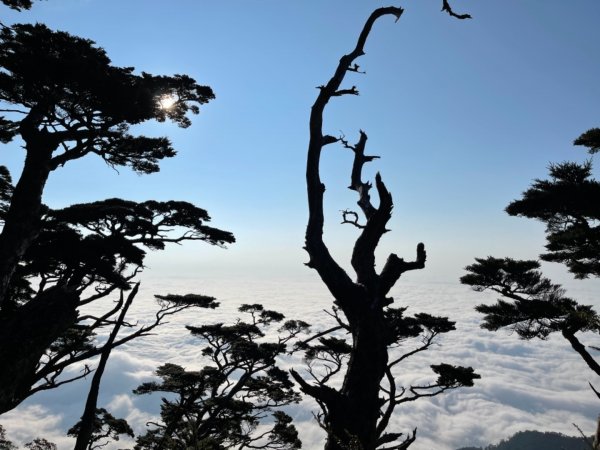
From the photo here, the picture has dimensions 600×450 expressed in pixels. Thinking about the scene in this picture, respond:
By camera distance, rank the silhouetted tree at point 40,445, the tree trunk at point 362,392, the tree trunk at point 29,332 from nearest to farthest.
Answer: the tree trunk at point 29,332, the tree trunk at point 362,392, the silhouetted tree at point 40,445

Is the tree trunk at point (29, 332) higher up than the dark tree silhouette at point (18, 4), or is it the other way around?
the dark tree silhouette at point (18, 4)

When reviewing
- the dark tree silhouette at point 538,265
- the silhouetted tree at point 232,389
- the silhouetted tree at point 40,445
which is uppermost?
the dark tree silhouette at point 538,265

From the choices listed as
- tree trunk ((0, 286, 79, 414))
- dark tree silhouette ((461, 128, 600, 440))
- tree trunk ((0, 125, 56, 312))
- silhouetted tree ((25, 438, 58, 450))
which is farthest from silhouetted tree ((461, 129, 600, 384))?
silhouetted tree ((25, 438, 58, 450))

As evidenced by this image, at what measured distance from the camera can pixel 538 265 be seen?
12.0m

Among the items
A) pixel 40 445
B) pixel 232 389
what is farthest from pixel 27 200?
pixel 232 389

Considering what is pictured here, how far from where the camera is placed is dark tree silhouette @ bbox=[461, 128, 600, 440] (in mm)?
9469

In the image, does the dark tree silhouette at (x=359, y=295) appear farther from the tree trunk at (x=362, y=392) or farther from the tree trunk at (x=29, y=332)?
the tree trunk at (x=29, y=332)

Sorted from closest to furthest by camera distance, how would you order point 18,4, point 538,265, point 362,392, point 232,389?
point 362,392
point 18,4
point 538,265
point 232,389

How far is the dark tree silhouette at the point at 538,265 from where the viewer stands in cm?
947

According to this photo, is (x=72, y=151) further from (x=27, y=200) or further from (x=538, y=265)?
(x=538, y=265)

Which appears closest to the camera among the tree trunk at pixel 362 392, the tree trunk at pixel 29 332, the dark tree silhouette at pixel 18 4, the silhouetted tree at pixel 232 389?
the tree trunk at pixel 29 332

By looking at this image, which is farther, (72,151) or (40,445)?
(40,445)

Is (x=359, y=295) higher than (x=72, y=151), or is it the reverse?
(x=72, y=151)

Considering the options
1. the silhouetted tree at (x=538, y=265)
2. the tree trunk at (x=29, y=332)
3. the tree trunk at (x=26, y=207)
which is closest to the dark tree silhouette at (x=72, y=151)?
the tree trunk at (x=26, y=207)
